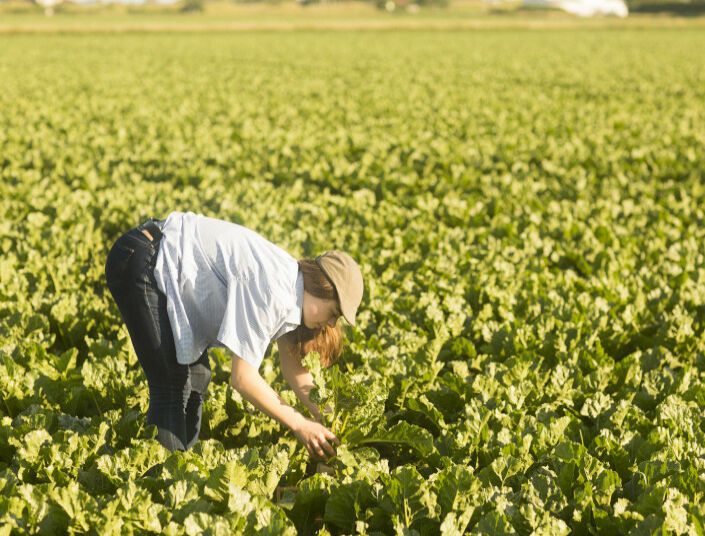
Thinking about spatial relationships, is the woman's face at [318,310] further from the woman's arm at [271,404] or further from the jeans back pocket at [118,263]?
the jeans back pocket at [118,263]

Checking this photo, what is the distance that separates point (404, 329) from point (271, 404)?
6.83 feet

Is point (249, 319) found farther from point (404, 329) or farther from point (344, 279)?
point (404, 329)

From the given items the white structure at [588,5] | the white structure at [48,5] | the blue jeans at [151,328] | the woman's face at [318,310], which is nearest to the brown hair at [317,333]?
the woman's face at [318,310]

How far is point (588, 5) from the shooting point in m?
128

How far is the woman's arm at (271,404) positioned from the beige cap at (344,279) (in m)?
0.47

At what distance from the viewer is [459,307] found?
16.8 feet

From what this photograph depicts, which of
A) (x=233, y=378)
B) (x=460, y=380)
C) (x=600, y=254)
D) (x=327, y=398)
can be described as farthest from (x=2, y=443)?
(x=600, y=254)

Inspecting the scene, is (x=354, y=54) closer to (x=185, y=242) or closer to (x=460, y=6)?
(x=185, y=242)

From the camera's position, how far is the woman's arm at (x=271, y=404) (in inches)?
117

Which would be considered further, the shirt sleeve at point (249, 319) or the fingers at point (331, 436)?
the fingers at point (331, 436)

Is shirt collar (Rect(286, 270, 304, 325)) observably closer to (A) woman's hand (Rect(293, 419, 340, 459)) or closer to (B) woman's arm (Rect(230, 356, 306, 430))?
(B) woman's arm (Rect(230, 356, 306, 430))

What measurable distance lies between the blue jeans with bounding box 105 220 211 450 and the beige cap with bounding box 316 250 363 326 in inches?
33.0

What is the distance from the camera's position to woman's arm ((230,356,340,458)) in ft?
9.78

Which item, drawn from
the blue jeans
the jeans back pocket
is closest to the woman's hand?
the blue jeans
